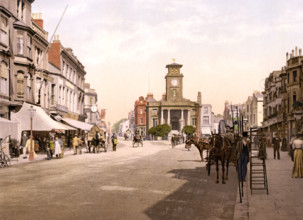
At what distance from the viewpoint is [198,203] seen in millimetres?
9352

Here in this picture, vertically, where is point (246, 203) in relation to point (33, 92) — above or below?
below

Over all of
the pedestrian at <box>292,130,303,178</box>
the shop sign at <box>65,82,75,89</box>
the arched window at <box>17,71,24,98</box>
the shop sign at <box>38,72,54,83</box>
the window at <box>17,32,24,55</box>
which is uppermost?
the window at <box>17,32,24,55</box>

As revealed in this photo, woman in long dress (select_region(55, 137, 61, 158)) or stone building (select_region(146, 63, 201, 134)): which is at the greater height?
stone building (select_region(146, 63, 201, 134))

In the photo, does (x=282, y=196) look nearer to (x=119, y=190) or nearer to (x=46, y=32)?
(x=119, y=190)

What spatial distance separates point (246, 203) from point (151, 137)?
4024 inches

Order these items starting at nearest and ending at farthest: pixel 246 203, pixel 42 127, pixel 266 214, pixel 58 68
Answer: pixel 266 214
pixel 246 203
pixel 42 127
pixel 58 68

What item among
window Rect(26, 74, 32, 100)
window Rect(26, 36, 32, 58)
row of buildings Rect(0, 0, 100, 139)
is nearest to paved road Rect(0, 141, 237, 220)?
row of buildings Rect(0, 0, 100, 139)

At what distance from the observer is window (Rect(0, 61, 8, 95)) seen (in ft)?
92.2

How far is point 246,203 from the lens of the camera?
9.40 meters

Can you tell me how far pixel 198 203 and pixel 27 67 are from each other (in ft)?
84.3

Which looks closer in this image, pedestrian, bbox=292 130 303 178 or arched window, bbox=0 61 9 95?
pedestrian, bbox=292 130 303 178

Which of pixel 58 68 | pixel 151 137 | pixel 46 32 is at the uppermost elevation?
pixel 46 32

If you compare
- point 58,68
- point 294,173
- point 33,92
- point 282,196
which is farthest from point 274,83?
point 282,196

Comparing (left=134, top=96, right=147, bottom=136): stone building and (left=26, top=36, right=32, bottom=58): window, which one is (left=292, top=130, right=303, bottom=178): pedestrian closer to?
(left=26, top=36, right=32, bottom=58): window
